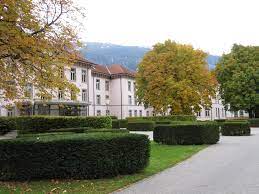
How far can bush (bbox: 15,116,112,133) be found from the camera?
32031 mm

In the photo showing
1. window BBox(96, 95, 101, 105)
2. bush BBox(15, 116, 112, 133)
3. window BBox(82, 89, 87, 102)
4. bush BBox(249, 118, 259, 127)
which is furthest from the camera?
window BBox(96, 95, 101, 105)

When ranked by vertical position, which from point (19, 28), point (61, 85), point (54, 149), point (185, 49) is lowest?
point (54, 149)

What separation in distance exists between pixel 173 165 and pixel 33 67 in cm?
598

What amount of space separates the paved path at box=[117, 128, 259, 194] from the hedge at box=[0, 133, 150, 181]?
4.62 feet

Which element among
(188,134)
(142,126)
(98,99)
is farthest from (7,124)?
(98,99)

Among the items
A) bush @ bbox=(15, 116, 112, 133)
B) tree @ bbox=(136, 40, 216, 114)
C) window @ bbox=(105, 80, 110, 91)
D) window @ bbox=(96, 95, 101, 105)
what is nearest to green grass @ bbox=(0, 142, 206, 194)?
bush @ bbox=(15, 116, 112, 133)

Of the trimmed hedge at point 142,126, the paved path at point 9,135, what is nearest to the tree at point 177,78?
the trimmed hedge at point 142,126

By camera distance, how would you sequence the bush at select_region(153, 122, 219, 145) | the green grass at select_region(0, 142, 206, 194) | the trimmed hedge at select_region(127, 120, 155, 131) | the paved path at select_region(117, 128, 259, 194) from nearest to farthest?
the paved path at select_region(117, 128, 259, 194) → the green grass at select_region(0, 142, 206, 194) → the bush at select_region(153, 122, 219, 145) → the trimmed hedge at select_region(127, 120, 155, 131)

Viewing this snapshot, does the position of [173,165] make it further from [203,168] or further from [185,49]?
[185,49]

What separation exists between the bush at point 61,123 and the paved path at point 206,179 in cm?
1740

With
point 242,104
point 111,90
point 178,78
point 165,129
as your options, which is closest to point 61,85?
point 165,129

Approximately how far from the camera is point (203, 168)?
13.1 meters

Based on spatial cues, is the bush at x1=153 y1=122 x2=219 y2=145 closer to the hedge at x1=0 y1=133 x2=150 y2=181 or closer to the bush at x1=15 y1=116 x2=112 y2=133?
the bush at x1=15 y1=116 x2=112 y2=133

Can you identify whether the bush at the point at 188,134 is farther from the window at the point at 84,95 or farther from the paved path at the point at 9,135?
the window at the point at 84,95
